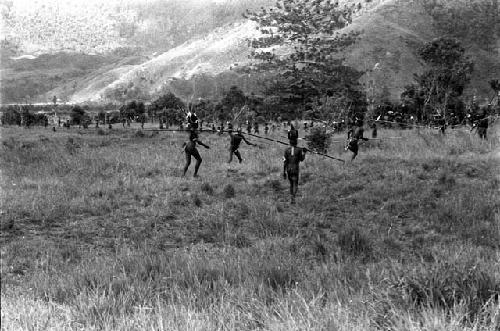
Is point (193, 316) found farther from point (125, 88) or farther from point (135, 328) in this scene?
point (125, 88)

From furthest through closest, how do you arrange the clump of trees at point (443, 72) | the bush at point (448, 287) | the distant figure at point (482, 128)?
the clump of trees at point (443, 72), the distant figure at point (482, 128), the bush at point (448, 287)

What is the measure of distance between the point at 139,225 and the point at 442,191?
26.1 feet

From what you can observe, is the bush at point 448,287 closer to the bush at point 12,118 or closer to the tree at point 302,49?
the tree at point 302,49

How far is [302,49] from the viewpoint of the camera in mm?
36781

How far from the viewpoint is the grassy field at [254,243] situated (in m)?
3.74

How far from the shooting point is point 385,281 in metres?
4.41

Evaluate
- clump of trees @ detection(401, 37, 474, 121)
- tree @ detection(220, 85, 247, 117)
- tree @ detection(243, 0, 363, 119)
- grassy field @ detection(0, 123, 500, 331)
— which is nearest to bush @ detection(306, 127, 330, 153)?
grassy field @ detection(0, 123, 500, 331)

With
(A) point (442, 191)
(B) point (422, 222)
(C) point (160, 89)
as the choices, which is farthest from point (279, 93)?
(C) point (160, 89)

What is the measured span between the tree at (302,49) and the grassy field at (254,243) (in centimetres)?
1268

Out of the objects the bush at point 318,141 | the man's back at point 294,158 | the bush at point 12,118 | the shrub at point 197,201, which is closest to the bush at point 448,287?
the man's back at point 294,158

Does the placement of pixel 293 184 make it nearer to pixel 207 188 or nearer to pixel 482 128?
pixel 207 188

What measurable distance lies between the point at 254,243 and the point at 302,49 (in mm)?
29845

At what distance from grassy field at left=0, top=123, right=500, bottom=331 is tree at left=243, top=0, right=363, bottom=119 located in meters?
12.7

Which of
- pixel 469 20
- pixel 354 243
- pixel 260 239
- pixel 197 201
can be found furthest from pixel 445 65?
pixel 469 20
